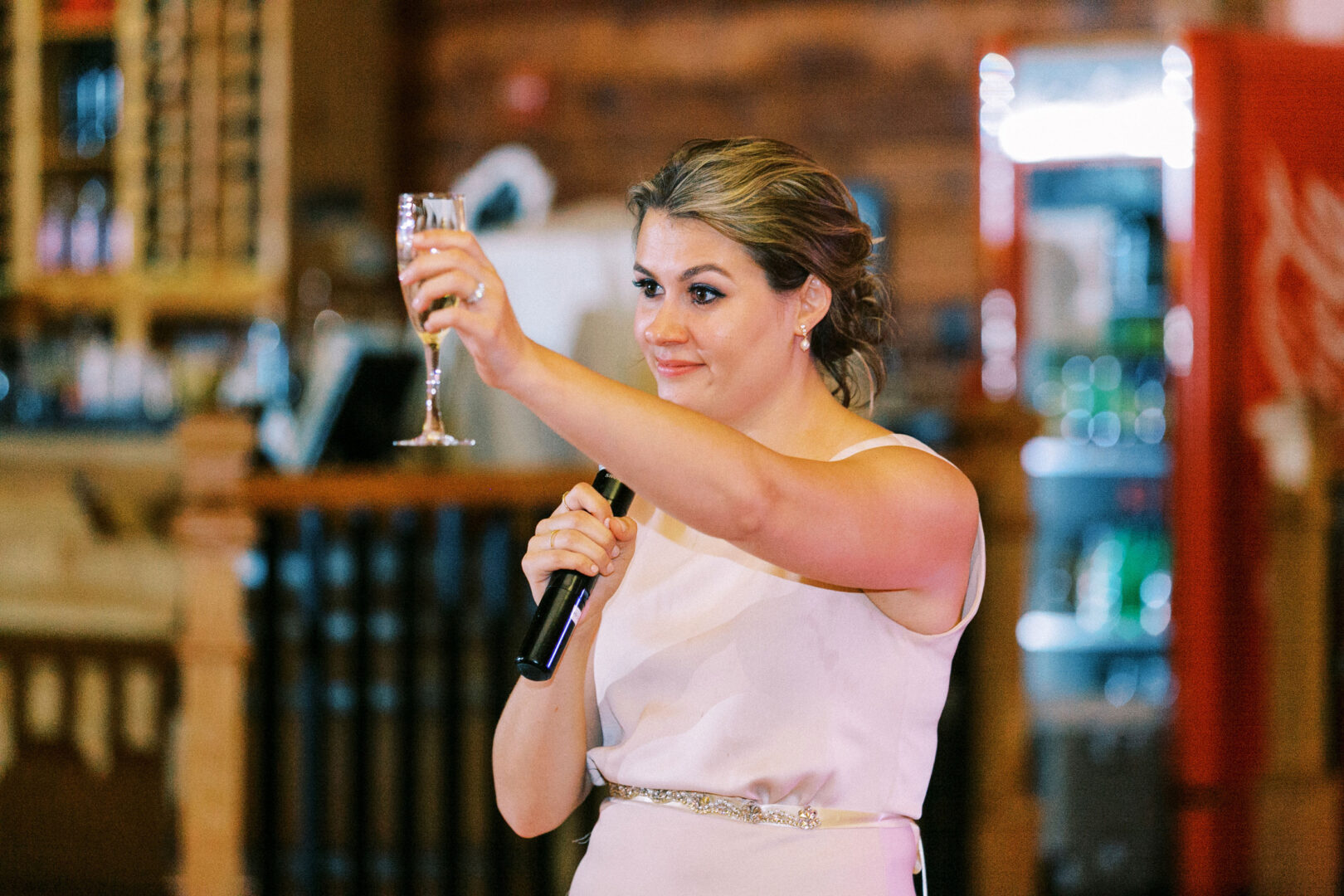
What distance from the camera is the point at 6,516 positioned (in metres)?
3.27

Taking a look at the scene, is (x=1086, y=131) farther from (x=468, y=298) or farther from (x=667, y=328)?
(x=468, y=298)

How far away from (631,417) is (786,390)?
0.38 metres

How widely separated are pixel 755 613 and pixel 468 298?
500 mm

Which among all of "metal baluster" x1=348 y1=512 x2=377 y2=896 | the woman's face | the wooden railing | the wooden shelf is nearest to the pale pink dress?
the woman's face

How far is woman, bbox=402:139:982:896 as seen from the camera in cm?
116

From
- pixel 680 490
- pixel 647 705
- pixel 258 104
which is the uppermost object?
pixel 258 104

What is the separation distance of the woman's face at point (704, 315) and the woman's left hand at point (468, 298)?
0.94ft

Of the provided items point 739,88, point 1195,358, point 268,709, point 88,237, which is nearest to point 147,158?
point 88,237

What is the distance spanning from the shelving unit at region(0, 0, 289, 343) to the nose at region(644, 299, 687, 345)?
4122 mm

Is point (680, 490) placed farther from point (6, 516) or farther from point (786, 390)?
→ point (6, 516)

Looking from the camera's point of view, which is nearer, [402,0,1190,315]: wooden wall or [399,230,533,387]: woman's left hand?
[399,230,533,387]: woman's left hand

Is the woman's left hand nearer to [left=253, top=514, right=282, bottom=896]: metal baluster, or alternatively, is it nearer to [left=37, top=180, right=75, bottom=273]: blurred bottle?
[left=253, top=514, right=282, bottom=896]: metal baluster

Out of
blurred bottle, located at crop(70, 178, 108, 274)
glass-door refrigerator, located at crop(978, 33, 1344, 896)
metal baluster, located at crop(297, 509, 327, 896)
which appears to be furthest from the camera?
blurred bottle, located at crop(70, 178, 108, 274)

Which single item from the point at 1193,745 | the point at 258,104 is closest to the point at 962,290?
the point at 1193,745
